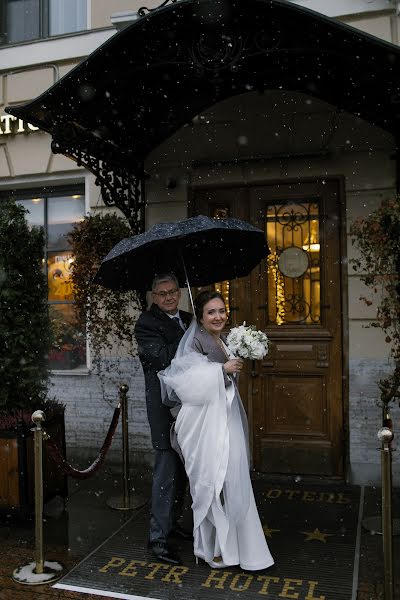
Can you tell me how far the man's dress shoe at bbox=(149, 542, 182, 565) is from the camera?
4312mm

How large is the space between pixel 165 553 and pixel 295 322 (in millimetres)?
2842

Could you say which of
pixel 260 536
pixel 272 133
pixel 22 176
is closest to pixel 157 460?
pixel 260 536

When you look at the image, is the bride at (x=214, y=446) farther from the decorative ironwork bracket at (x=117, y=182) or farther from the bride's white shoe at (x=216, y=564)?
the decorative ironwork bracket at (x=117, y=182)

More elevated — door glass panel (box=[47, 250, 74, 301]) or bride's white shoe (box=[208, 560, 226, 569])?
door glass panel (box=[47, 250, 74, 301])

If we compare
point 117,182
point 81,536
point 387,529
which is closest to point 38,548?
point 81,536

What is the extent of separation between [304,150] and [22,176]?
11.0 feet

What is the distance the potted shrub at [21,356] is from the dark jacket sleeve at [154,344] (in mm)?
1364

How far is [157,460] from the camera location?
4.46m

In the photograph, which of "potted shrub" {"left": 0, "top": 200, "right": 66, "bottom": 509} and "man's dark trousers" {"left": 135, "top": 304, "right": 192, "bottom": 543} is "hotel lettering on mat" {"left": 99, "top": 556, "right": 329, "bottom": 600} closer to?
"man's dark trousers" {"left": 135, "top": 304, "right": 192, "bottom": 543}

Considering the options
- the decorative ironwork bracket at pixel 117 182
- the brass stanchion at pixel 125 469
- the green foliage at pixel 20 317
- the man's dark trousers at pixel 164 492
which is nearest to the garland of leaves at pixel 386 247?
the man's dark trousers at pixel 164 492

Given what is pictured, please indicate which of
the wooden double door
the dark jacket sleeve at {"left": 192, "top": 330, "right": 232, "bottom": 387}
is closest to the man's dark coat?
the dark jacket sleeve at {"left": 192, "top": 330, "right": 232, "bottom": 387}

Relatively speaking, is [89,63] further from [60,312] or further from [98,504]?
[98,504]

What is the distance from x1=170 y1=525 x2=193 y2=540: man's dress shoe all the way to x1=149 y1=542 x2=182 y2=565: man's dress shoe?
1.26ft

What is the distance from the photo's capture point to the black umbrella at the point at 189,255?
13.5ft
